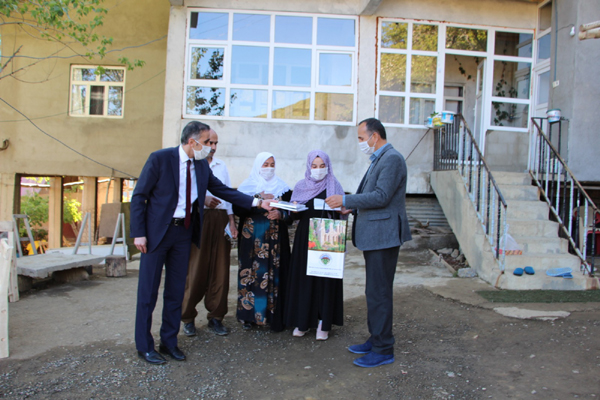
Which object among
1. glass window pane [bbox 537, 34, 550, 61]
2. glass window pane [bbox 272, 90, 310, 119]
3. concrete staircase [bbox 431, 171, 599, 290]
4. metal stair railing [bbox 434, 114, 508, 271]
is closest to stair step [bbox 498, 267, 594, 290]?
concrete staircase [bbox 431, 171, 599, 290]

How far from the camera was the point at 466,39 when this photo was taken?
349 inches

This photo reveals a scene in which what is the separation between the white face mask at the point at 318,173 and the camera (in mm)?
3836

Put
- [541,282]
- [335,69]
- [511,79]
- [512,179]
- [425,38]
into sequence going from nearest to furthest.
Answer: [541,282] → [512,179] → [335,69] → [425,38] → [511,79]

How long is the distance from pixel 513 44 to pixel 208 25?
6.29 metres

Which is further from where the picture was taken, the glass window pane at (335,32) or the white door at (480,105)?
the white door at (480,105)

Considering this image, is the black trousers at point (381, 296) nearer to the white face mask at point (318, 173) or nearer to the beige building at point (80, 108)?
the white face mask at point (318, 173)

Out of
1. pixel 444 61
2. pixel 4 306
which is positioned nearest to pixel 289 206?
pixel 4 306

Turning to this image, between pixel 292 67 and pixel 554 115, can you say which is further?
pixel 292 67

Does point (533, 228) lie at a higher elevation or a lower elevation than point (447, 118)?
lower

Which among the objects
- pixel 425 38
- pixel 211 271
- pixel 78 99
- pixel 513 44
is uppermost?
pixel 513 44

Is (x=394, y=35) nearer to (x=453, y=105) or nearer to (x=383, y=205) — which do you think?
(x=453, y=105)


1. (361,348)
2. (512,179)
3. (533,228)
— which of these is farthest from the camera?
(512,179)

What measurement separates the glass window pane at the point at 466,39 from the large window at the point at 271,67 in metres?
1.98

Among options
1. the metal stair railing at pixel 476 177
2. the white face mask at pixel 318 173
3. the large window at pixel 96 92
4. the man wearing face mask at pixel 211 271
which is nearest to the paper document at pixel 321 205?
the white face mask at pixel 318 173
